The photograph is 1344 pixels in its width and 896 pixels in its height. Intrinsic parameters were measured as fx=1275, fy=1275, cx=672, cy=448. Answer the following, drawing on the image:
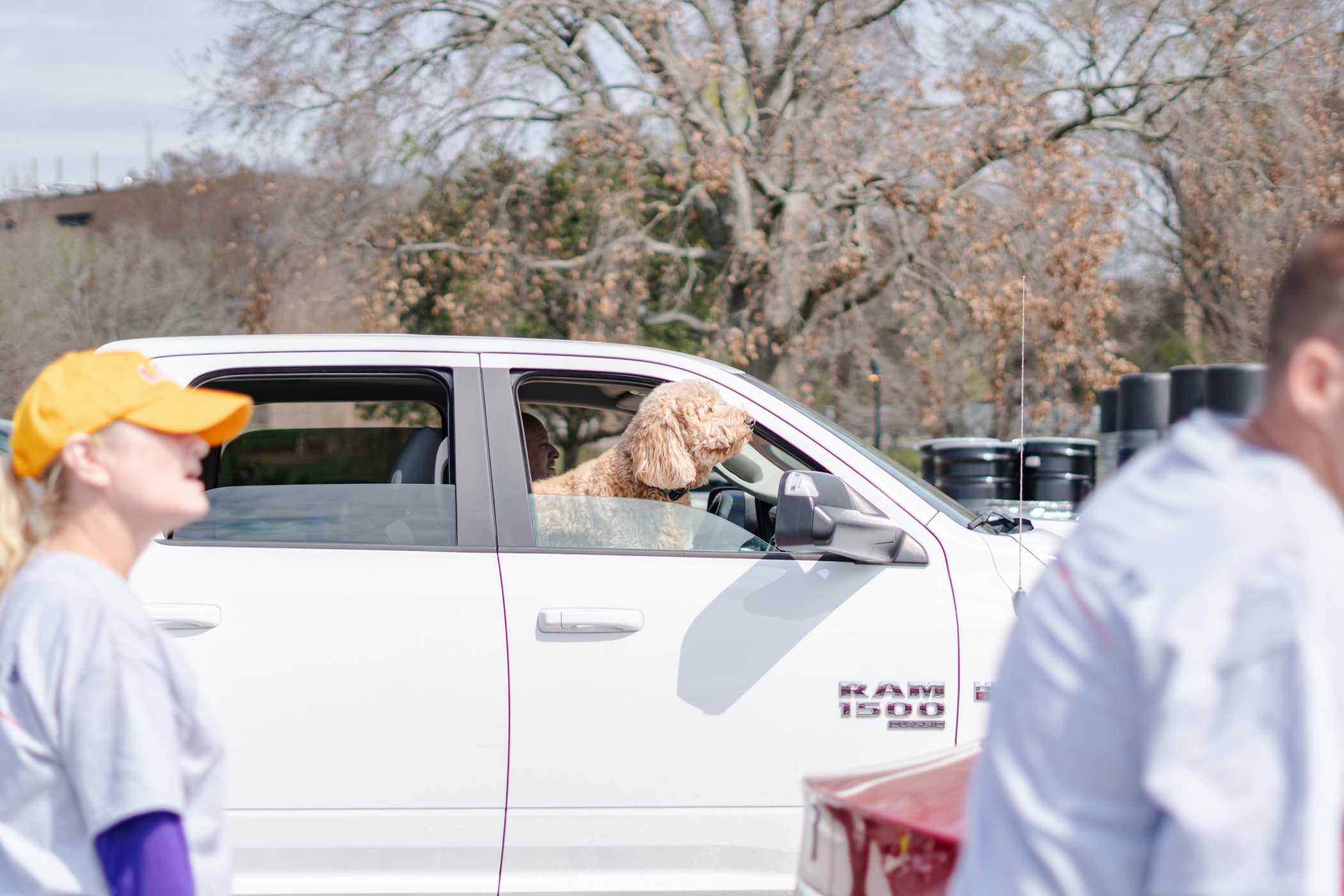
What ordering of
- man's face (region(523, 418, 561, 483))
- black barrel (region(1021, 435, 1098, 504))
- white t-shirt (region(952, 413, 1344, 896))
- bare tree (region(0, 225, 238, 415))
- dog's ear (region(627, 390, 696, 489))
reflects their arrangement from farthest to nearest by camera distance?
1. bare tree (region(0, 225, 238, 415))
2. black barrel (region(1021, 435, 1098, 504))
3. man's face (region(523, 418, 561, 483))
4. dog's ear (region(627, 390, 696, 489))
5. white t-shirt (region(952, 413, 1344, 896))

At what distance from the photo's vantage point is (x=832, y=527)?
325 centimetres

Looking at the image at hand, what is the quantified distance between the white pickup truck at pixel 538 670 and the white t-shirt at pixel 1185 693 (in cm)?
207

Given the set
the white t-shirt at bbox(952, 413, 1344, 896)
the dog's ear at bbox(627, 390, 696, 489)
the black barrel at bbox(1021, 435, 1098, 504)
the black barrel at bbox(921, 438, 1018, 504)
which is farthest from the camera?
the black barrel at bbox(1021, 435, 1098, 504)

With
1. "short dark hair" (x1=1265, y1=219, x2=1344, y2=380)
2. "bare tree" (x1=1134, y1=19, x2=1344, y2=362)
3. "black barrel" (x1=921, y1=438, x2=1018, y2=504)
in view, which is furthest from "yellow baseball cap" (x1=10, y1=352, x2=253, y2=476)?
"bare tree" (x1=1134, y1=19, x2=1344, y2=362)

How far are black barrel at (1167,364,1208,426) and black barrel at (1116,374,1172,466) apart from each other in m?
0.12

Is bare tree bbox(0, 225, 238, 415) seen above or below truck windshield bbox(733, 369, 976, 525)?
above

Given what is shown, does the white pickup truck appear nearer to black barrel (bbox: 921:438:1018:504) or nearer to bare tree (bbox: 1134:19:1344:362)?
black barrel (bbox: 921:438:1018:504)

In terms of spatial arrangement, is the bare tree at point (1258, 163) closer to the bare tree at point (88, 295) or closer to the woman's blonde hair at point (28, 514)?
the woman's blonde hair at point (28, 514)

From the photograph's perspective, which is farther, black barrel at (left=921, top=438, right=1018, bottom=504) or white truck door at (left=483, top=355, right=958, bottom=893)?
black barrel at (left=921, top=438, right=1018, bottom=504)

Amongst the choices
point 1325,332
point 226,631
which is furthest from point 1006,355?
point 1325,332

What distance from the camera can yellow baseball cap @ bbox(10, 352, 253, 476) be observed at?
5.26 ft

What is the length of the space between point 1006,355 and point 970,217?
173 centimetres

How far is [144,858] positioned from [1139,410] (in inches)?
469

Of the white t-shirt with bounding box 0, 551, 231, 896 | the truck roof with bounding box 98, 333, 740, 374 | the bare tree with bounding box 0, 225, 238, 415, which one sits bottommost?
the white t-shirt with bounding box 0, 551, 231, 896
